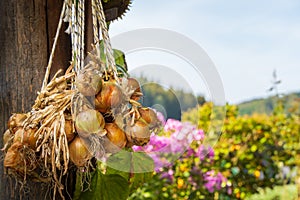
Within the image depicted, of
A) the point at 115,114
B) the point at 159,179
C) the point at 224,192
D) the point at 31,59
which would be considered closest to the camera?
the point at 115,114

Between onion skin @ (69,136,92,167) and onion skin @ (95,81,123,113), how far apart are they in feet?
0.23

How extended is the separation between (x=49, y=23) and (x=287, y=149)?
13.2 feet

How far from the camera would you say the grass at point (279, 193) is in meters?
4.62

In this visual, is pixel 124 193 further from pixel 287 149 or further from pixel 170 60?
pixel 287 149

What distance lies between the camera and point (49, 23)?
1.20 m

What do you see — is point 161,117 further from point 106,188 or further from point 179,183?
point 179,183

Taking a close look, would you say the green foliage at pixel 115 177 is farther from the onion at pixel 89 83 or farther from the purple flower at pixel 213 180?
the purple flower at pixel 213 180

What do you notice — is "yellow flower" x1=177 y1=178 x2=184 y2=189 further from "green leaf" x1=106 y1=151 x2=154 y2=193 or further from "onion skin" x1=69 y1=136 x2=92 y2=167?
"onion skin" x1=69 y1=136 x2=92 y2=167

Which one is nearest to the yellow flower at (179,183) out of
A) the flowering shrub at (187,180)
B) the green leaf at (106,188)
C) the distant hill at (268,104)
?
the flowering shrub at (187,180)

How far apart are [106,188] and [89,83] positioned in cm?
41

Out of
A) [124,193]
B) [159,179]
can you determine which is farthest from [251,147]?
[124,193]

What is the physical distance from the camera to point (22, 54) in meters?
1.18

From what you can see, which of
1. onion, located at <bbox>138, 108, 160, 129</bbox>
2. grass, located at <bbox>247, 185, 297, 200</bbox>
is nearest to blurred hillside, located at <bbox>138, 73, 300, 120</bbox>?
onion, located at <bbox>138, 108, 160, 129</bbox>

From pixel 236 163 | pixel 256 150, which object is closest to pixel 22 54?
pixel 236 163
